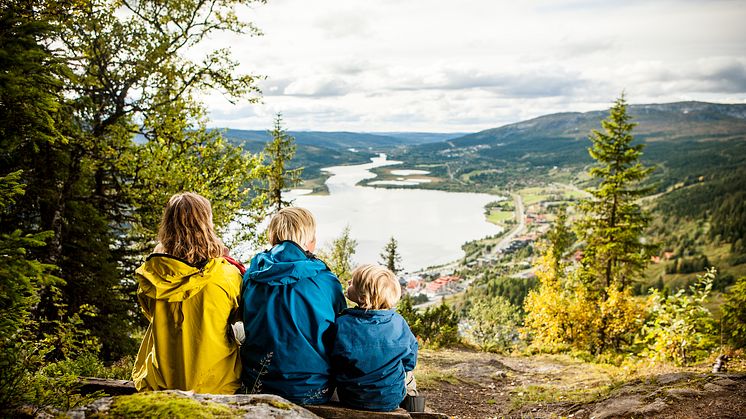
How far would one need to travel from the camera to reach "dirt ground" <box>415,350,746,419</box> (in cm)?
561

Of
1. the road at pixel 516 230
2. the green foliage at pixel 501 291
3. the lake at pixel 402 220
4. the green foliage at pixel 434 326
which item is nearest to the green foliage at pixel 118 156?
the green foliage at pixel 434 326

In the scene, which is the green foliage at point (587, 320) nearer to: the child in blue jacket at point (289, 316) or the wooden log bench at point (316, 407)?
the wooden log bench at point (316, 407)

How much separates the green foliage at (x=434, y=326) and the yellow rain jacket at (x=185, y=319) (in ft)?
48.7

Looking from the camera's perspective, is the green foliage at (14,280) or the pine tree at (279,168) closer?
the green foliage at (14,280)

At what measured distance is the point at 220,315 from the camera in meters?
3.38

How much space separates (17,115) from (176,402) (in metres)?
4.10

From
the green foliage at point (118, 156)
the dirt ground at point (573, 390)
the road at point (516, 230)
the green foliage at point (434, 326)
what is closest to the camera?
the dirt ground at point (573, 390)

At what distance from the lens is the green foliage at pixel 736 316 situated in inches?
419

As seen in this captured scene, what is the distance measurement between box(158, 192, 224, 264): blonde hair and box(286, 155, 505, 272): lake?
6772cm

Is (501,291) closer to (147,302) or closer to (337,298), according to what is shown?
(337,298)

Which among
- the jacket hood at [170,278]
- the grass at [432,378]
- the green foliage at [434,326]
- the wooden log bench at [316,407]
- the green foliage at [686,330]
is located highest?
the jacket hood at [170,278]

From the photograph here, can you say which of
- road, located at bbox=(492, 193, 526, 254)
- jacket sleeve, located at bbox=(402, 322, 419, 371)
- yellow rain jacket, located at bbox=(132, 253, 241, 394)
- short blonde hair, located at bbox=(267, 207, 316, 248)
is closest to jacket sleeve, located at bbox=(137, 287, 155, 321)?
yellow rain jacket, located at bbox=(132, 253, 241, 394)

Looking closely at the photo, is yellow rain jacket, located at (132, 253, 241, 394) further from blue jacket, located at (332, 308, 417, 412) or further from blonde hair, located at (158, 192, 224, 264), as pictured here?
blue jacket, located at (332, 308, 417, 412)

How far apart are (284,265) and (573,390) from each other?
7.58m
